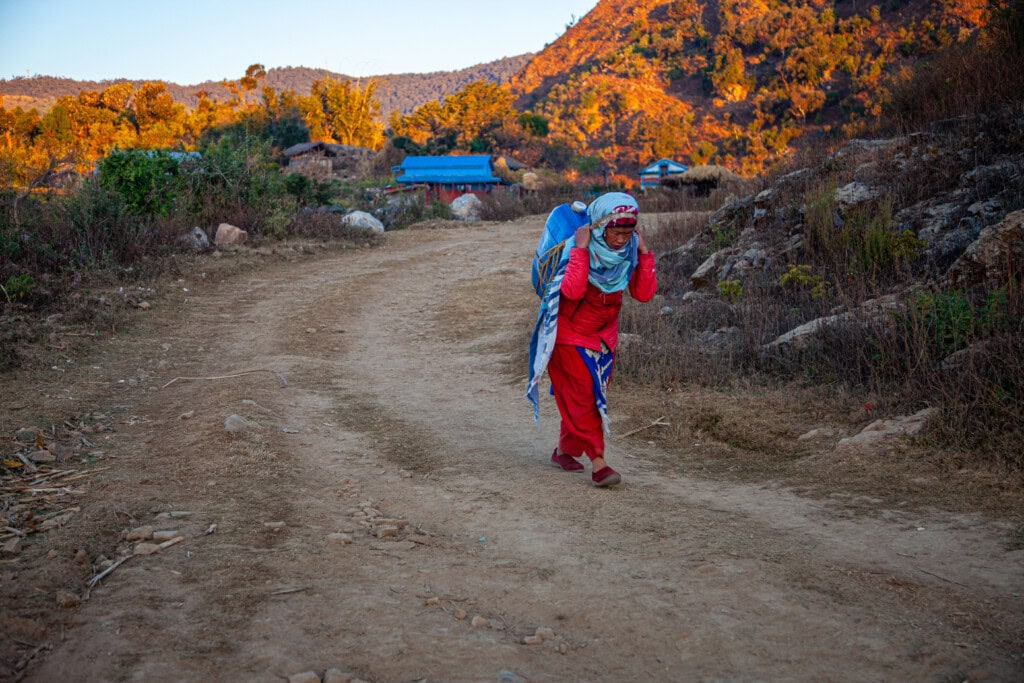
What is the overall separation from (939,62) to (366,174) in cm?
3852

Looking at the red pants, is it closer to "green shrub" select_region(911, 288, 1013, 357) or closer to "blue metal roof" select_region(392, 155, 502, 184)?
"green shrub" select_region(911, 288, 1013, 357)

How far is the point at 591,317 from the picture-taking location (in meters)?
4.76

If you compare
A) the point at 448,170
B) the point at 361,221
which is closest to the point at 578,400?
the point at 361,221

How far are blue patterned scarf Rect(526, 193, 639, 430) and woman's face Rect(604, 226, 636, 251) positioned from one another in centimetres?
2

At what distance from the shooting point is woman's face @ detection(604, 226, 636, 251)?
4488 millimetres

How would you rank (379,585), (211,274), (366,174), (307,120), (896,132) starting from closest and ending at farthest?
(379,585), (896,132), (211,274), (366,174), (307,120)

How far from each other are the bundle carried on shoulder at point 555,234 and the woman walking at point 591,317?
9 centimetres

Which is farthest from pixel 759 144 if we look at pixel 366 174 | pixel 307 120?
pixel 307 120

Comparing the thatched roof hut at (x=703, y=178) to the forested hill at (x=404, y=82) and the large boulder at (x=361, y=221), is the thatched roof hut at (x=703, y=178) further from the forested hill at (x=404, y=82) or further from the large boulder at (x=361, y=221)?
the forested hill at (x=404, y=82)

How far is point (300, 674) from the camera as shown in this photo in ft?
8.37

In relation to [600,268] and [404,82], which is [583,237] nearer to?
[600,268]

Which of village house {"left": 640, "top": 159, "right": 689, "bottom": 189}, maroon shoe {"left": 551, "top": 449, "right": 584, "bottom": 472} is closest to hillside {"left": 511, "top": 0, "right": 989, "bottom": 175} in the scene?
village house {"left": 640, "top": 159, "right": 689, "bottom": 189}

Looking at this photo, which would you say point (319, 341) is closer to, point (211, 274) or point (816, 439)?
point (211, 274)

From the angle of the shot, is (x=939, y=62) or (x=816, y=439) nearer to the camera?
(x=816, y=439)
